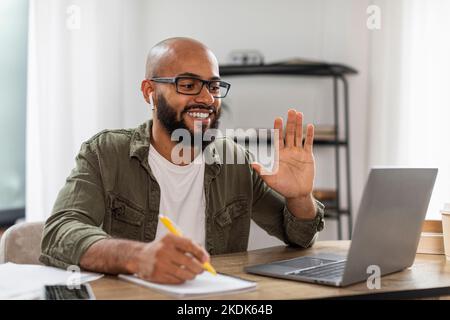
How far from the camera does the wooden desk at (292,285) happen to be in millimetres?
1193

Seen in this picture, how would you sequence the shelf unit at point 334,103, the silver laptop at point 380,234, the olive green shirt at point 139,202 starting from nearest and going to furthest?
the silver laptop at point 380,234 < the olive green shirt at point 139,202 < the shelf unit at point 334,103

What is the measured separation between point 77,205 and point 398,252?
759 mm

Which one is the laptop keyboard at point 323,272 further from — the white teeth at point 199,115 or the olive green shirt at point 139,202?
the white teeth at point 199,115

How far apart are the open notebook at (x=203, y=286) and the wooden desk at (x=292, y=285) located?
12mm

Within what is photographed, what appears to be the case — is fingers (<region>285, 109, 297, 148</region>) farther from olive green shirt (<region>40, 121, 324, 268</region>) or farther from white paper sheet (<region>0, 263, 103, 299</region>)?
white paper sheet (<region>0, 263, 103, 299</region>)

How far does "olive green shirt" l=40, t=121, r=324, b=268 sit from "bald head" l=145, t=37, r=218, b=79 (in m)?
0.18

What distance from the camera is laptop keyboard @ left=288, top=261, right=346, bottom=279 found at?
52.7 inches

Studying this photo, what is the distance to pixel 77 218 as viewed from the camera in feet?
5.08

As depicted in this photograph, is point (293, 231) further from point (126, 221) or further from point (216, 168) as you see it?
point (126, 221)

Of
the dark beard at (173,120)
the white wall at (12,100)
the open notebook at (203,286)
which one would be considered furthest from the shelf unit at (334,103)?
the open notebook at (203,286)

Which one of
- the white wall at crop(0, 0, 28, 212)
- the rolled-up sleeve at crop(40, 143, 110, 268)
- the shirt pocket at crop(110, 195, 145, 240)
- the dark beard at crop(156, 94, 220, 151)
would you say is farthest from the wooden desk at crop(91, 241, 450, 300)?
the white wall at crop(0, 0, 28, 212)
